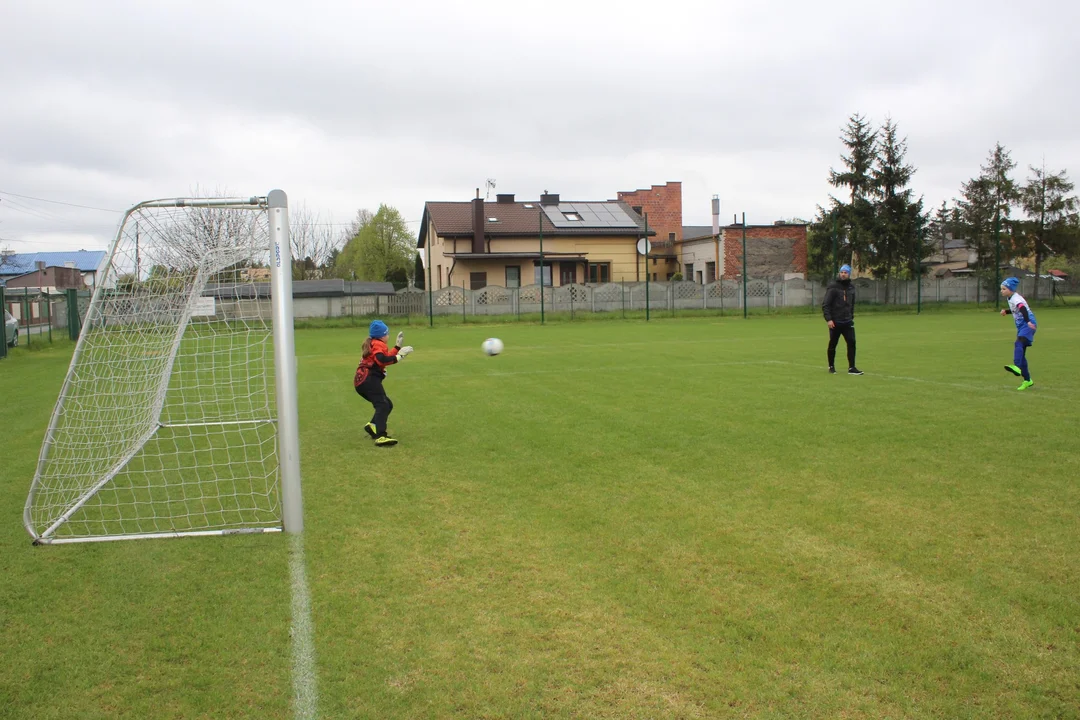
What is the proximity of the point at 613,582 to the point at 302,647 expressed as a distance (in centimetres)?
179

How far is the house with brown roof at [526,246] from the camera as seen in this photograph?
48.2 m

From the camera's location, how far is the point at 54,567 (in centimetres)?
533

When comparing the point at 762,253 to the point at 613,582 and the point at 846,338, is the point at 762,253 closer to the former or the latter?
the point at 846,338

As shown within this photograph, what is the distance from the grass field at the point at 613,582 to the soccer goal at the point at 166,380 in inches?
15.7

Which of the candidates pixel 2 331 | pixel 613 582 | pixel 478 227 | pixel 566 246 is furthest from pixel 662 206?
pixel 613 582

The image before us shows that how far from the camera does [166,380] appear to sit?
8523mm

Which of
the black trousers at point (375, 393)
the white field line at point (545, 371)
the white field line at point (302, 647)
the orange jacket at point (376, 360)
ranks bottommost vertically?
the white field line at point (302, 647)

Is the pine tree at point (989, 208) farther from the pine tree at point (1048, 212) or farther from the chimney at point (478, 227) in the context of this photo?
the chimney at point (478, 227)

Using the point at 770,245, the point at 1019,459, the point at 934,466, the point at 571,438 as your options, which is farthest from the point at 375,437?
the point at 770,245

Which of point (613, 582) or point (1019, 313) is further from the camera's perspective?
point (1019, 313)

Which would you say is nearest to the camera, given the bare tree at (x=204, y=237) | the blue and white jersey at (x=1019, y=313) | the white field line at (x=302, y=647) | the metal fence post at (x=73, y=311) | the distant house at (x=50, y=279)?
the white field line at (x=302, y=647)

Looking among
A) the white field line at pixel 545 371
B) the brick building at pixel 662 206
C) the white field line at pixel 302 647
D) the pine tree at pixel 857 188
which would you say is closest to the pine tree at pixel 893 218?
the pine tree at pixel 857 188

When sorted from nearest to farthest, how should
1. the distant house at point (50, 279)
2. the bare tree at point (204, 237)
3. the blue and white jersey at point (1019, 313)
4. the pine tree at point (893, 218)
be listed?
1. the bare tree at point (204, 237)
2. the blue and white jersey at point (1019, 313)
3. the pine tree at point (893, 218)
4. the distant house at point (50, 279)

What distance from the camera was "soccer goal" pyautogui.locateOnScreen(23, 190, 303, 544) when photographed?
605 cm
